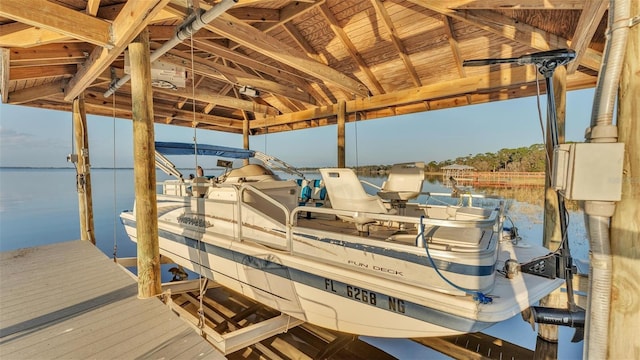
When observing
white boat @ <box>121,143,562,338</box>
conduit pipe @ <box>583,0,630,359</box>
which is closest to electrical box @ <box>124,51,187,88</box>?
white boat @ <box>121,143,562,338</box>

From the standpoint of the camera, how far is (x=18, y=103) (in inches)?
212

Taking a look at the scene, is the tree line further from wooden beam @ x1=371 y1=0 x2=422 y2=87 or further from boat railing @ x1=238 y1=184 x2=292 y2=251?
boat railing @ x1=238 y1=184 x2=292 y2=251

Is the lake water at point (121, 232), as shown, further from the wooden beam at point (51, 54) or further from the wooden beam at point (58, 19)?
the wooden beam at point (58, 19)

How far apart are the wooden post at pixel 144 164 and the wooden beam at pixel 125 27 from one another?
16 centimetres

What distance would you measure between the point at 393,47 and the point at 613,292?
4.98 metres

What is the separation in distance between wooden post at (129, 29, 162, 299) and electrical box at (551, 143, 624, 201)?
3.30 metres

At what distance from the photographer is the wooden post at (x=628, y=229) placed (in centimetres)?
112

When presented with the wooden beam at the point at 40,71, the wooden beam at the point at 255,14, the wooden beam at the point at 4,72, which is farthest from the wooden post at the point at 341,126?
the wooden beam at the point at 4,72

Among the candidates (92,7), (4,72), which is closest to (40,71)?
(4,72)

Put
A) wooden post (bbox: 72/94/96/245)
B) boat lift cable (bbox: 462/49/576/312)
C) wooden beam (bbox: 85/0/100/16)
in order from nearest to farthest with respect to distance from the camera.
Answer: boat lift cable (bbox: 462/49/576/312) → wooden beam (bbox: 85/0/100/16) → wooden post (bbox: 72/94/96/245)

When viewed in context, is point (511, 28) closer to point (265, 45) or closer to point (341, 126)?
point (265, 45)

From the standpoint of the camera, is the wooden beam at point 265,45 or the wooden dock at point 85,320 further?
the wooden beam at point 265,45

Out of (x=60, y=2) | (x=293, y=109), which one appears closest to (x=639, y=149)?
(x=60, y=2)

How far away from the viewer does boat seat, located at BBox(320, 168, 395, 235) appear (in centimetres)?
296
